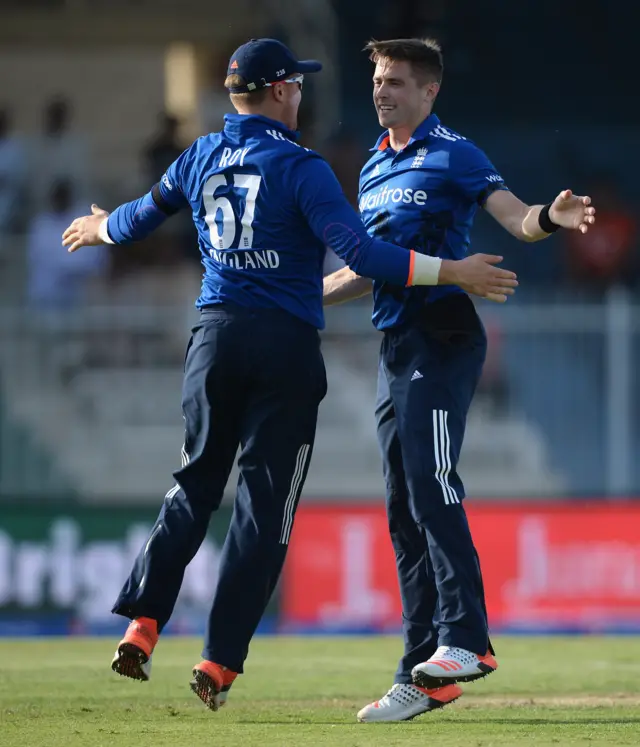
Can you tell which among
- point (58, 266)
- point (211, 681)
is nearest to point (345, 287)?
point (211, 681)

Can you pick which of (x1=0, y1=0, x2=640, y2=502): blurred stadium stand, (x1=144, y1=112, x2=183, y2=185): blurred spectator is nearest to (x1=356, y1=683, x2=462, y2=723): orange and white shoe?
(x1=0, y1=0, x2=640, y2=502): blurred stadium stand

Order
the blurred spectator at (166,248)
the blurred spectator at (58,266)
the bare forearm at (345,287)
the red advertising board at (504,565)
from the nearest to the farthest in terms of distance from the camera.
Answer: the bare forearm at (345,287)
the red advertising board at (504,565)
the blurred spectator at (58,266)
the blurred spectator at (166,248)

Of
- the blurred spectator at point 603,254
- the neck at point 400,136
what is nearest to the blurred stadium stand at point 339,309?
the blurred spectator at point 603,254

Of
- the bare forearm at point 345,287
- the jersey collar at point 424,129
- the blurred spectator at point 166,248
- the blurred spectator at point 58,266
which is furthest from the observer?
the blurred spectator at point 166,248

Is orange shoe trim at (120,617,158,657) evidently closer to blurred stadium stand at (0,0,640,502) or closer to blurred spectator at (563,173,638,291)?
blurred stadium stand at (0,0,640,502)

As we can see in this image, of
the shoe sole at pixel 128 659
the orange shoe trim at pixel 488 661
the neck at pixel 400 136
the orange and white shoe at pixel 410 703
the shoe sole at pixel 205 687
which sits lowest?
the orange and white shoe at pixel 410 703

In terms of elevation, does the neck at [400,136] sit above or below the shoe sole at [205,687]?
above

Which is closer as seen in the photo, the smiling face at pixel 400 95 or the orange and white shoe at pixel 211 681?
the orange and white shoe at pixel 211 681

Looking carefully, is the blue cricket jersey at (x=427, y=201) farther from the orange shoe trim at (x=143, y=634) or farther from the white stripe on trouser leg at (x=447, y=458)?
the orange shoe trim at (x=143, y=634)

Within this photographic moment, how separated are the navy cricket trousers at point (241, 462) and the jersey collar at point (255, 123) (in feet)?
2.29

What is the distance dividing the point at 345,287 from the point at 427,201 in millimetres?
715

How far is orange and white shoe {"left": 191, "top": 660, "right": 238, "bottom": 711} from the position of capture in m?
5.85

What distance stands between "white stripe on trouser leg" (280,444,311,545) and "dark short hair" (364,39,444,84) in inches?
62.6

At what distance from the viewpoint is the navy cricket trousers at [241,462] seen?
19.6 feet
